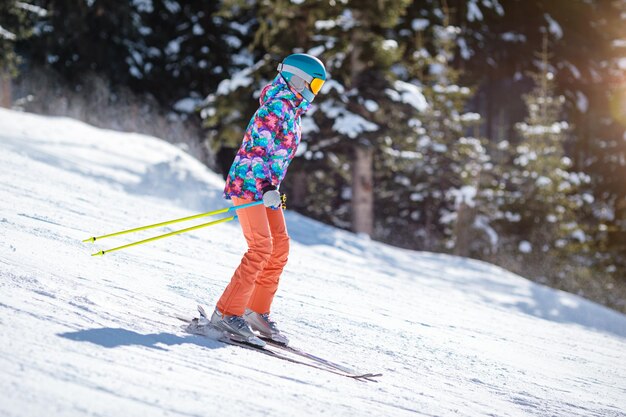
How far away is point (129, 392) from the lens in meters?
3.43

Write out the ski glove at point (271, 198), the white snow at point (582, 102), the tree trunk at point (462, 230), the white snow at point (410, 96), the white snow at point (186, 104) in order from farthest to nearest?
the white snow at point (582, 102) < the white snow at point (186, 104) < the tree trunk at point (462, 230) < the white snow at point (410, 96) < the ski glove at point (271, 198)

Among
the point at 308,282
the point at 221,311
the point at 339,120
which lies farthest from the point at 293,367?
the point at 339,120

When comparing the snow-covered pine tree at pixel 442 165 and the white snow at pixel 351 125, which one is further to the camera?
the snow-covered pine tree at pixel 442 165

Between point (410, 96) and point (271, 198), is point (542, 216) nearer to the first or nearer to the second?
point (410, 96)

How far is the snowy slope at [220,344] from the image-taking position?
3678 millimetres

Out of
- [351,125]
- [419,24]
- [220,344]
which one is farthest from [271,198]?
[419,24]

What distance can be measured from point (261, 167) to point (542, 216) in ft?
53.1

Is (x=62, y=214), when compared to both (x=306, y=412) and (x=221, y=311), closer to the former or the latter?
(x=221, y=311)

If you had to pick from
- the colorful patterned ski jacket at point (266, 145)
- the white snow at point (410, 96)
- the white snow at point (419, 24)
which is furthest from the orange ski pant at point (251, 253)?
the white snow at point (419, 24)

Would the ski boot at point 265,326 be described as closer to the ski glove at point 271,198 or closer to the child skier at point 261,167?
the child skier at point 261,167

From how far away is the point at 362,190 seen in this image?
16172 millimetres

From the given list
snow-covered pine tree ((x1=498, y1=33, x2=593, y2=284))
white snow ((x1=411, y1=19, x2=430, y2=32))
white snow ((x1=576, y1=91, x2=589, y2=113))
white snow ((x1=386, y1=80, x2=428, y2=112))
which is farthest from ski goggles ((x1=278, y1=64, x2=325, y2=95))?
white snow ((x1=576, y1=91, x2=589, y2=113))

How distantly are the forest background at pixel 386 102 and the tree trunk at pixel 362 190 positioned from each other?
30 millimetres

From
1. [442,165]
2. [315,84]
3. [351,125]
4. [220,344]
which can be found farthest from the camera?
[442,165]
